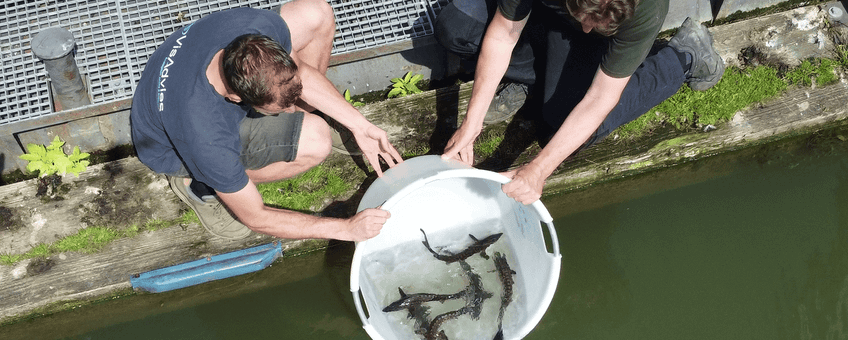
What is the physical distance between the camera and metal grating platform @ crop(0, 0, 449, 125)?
10.7ft

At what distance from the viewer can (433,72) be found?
146 inches

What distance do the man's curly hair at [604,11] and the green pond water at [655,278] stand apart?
4.92 ft

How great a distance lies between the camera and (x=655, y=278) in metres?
3.43

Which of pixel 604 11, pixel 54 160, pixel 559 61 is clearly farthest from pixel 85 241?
pixel 604 11

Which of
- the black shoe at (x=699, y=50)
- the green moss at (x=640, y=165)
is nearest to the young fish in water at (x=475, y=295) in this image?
the green moss at (x=640, y=165)

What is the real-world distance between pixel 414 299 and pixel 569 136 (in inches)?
43.5

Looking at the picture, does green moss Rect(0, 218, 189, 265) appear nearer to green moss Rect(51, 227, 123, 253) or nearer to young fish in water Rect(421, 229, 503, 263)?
green moss Rect(51, 227, 123, 253)

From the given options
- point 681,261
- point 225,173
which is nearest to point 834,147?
point 681,261

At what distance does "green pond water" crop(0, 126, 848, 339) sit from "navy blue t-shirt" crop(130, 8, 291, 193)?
43.4 inches

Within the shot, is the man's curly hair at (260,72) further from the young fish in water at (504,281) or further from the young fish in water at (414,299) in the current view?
the young fish in water at (504,281)

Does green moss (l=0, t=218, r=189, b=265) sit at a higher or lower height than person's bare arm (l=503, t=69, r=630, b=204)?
lower

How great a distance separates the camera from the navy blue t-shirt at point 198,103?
2.37 meters

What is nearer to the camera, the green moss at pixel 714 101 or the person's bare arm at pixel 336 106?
the person's bare arm at pixel 336 106

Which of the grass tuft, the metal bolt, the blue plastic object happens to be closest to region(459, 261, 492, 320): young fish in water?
the grass tuft
